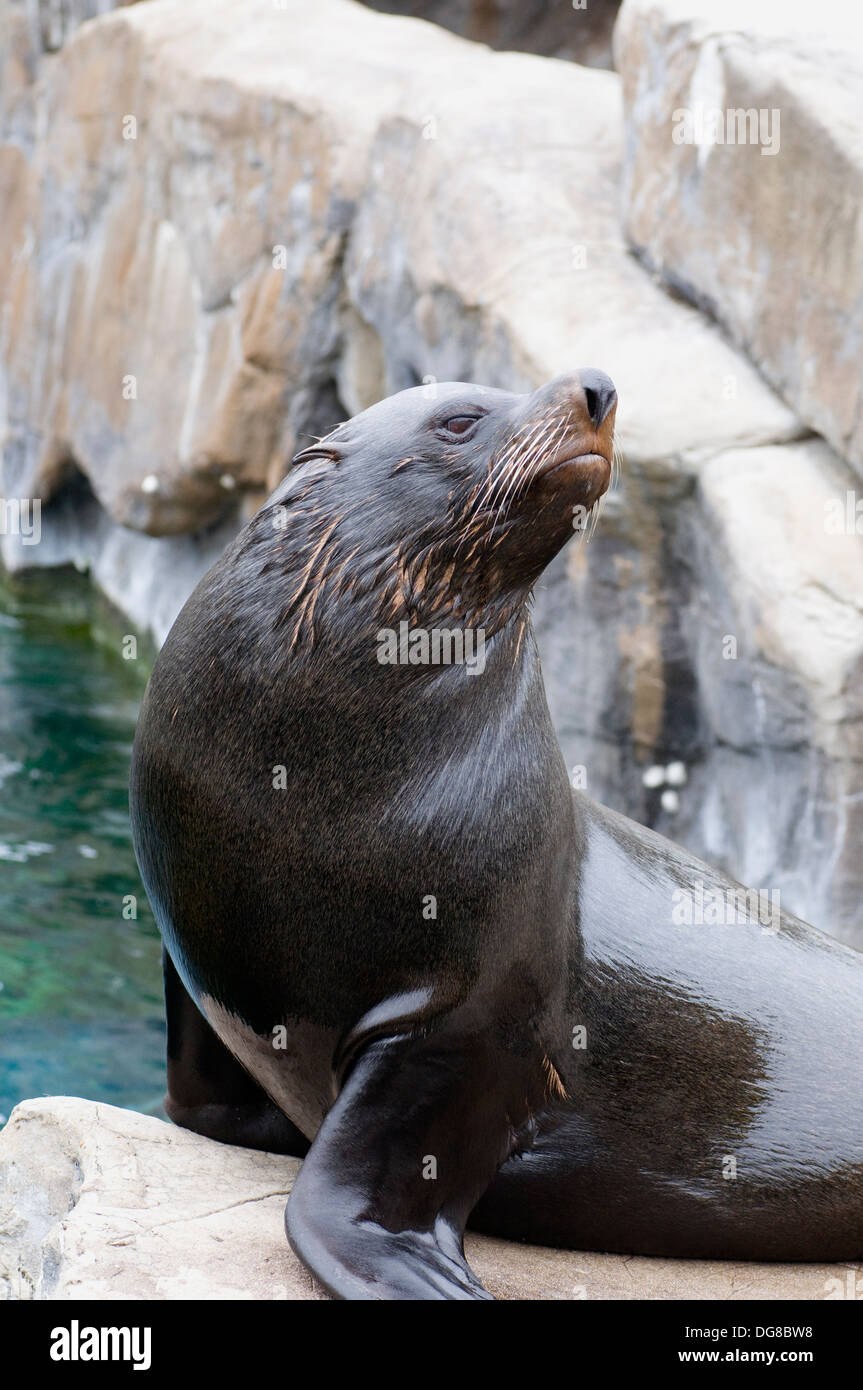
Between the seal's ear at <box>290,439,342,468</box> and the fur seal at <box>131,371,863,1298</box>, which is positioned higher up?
the seal's ear at <box>290,439,342,468</box>

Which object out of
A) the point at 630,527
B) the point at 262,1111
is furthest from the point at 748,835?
the point at 262,1111

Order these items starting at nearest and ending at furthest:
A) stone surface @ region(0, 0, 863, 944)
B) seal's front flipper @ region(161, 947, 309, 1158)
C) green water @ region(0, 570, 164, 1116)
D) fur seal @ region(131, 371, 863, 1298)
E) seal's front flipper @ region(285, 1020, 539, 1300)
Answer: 1. seal's front flipper @ region(285, 1020, 539, 1300)
2. fur seal @ region(131, 371, 863, 1298)
3. seal's front flipper @ region(161, 947, 309, 1158)
4. stone surface @ region(0, 0, 863, 944)
5. green water @ region(0, 570, 164, 1116)

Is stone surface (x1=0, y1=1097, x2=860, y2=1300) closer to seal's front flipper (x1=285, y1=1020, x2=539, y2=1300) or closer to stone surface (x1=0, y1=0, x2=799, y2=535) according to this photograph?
seal's front flipper (x1=285, y1=1020, x2=539, y2=1300)

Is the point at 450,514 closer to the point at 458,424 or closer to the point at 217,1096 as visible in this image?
the point at 458,424

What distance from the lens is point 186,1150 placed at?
3602 mm

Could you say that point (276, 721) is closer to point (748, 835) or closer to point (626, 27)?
point (748, 835)

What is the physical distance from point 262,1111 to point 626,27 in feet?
20.7

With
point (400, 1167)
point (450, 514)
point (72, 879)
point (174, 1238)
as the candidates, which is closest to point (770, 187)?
point (450, 514)

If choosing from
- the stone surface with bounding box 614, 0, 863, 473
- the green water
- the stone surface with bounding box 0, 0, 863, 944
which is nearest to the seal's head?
the stone surface with bounding box 0, 0, 863, 944

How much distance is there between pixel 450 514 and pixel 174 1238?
5.07 feet

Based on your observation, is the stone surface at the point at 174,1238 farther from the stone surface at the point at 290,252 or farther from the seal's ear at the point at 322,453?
the stone surface at the point at 290,252

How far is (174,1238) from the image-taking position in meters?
3.10

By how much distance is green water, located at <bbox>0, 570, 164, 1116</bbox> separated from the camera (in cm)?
659

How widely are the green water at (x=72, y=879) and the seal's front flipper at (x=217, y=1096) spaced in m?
2.71
